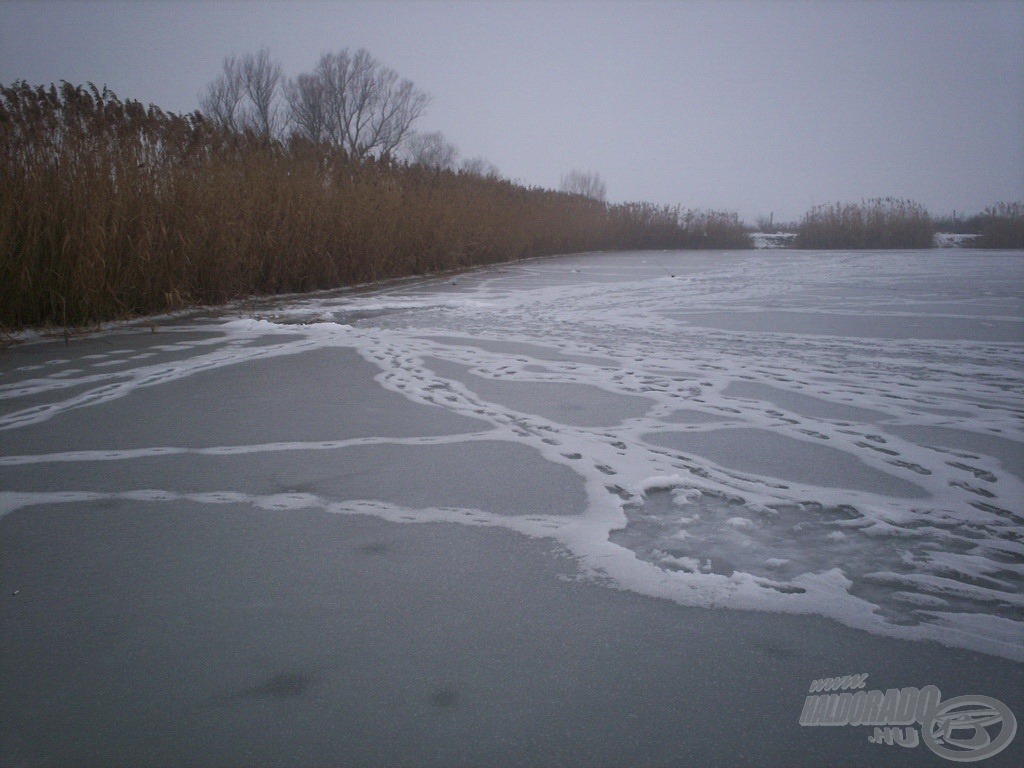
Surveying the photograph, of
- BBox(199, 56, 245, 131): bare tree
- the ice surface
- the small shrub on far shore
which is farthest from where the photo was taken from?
BBox(199, 56, 245, 131): bare tree

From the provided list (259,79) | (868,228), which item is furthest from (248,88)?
(868,228)

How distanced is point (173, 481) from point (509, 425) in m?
0.88

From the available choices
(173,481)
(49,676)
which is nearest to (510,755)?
(49,676)

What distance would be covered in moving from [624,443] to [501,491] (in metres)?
0.46

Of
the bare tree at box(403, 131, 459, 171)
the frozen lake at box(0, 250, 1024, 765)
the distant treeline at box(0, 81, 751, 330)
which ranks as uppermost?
the bare tree at box(403, 131, 459, 171)

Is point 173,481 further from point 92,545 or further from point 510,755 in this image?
point 510,755

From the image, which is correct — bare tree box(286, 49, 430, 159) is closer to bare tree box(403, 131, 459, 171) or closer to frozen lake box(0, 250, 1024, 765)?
bare tree box(403, 131, 459, 171)

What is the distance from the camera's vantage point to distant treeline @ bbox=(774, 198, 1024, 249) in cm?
1438

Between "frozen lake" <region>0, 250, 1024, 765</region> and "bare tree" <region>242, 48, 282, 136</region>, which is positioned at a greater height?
"bare tree" <region>242, 48, 282, 136</region>

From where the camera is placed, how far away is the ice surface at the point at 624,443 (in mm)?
1196

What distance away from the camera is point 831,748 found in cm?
81

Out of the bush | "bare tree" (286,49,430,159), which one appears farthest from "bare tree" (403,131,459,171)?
the bush

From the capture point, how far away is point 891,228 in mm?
14914

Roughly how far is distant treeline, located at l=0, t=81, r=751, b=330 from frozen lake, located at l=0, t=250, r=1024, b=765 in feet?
1.89
